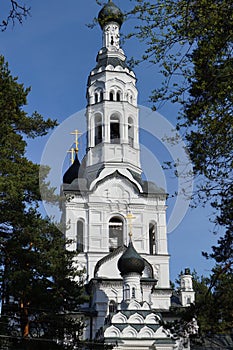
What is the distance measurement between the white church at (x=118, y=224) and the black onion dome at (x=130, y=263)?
0.9 inches

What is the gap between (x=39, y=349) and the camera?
13.5 meters

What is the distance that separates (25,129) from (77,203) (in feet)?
42.2

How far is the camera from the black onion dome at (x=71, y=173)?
1253 inches

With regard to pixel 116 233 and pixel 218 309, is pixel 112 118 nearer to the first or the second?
pixel 116 233

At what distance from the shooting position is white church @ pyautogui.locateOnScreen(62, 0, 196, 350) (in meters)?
23.0

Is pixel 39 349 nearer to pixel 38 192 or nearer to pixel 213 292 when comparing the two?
pixel 38 192

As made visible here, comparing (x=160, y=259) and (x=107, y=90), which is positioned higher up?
(x=107, y=90)

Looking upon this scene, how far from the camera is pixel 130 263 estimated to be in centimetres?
2388

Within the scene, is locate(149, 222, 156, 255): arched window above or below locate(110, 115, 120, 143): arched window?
below

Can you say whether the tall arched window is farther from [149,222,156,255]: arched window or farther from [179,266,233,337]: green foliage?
[179,266,233,337]: green foliage

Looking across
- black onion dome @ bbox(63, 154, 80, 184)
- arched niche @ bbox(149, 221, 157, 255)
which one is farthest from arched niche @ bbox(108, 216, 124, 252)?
black onion dome @ bbox(63, 154, 80, 184)

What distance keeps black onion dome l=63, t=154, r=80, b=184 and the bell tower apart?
2.41 m

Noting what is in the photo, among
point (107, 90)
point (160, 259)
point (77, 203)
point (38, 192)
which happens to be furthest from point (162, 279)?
point (38, 192)

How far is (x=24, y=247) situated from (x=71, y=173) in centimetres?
1836
